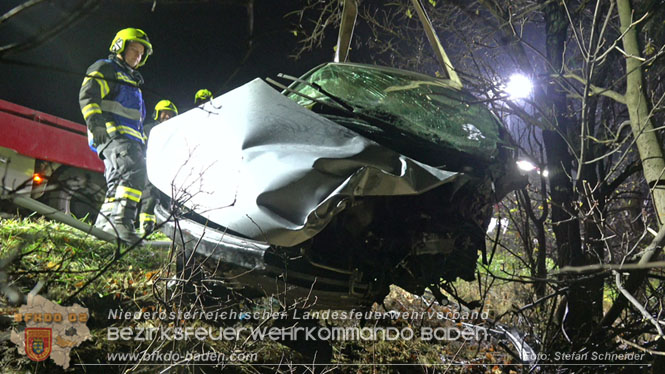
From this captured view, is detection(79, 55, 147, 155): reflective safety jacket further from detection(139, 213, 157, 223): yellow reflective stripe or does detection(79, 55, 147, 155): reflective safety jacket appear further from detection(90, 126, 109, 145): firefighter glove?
detection(139, 213, 157, 223): yellow reflective stripe

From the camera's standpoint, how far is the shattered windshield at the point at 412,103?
2.82m

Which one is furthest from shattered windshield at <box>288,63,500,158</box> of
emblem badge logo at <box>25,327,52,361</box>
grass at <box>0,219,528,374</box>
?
emblem badge logo at <box>25,327,52,361</box>

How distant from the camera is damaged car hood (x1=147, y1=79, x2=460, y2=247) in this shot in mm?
2102

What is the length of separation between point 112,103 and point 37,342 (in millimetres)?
3212

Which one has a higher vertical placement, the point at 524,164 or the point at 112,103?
the point at 112,103

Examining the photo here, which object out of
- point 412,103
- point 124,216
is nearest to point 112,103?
point 124,216

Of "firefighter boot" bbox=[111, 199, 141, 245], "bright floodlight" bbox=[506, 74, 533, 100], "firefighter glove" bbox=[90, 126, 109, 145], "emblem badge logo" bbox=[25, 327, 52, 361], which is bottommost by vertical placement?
"emblem badge logo" bbox=[25, 327, 52, 361]

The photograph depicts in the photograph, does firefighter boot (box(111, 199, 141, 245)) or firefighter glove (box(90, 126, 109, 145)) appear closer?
firefighter boot (box(111, 199, 141, 245))

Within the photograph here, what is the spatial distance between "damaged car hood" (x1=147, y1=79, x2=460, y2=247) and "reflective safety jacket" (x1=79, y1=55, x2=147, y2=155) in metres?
2.51

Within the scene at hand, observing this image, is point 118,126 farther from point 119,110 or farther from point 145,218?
point 145,218

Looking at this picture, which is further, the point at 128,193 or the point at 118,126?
the point at 118,126

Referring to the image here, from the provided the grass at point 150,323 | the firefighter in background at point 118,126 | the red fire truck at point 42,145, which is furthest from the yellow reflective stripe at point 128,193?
the grass at point 150,323

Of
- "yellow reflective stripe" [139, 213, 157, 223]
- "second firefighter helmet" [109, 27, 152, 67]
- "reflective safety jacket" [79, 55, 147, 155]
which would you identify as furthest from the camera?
"yellow reflective stripe" [139, 213, 157, 223]

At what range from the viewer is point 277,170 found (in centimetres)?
215
